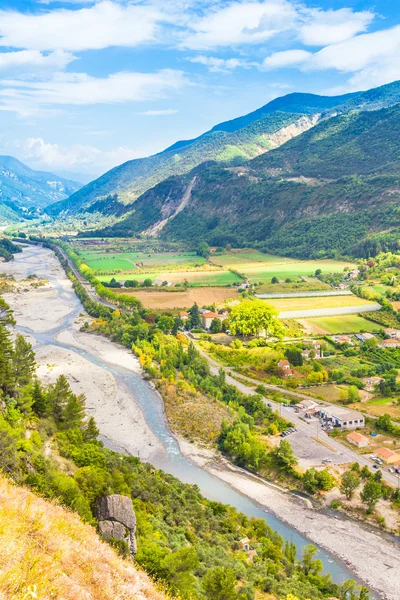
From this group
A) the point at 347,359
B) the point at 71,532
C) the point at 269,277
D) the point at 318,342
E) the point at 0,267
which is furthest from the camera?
the point at 0,267

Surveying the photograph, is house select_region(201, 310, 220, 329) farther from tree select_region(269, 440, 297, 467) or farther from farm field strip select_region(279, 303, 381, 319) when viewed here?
tree select_region(269, 440, 297, 467)

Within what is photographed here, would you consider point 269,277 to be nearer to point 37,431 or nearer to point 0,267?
point 0,267

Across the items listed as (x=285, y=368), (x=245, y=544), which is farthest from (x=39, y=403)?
(x=285, y=368)

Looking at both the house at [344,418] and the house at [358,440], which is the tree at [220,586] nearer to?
the house at [358,440]

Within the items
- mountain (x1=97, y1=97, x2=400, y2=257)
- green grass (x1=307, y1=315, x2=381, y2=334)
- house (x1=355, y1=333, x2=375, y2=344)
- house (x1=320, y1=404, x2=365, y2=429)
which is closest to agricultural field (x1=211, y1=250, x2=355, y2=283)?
mountain (x1=97, y1=97, x2=400, y2=257)

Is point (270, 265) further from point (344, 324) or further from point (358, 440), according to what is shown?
point (358, 440)

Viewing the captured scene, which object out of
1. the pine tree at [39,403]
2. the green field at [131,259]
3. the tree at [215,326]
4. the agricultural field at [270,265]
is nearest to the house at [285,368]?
the tree at [215,326]

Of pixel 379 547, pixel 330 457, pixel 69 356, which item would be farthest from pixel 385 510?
pixel 69 356
